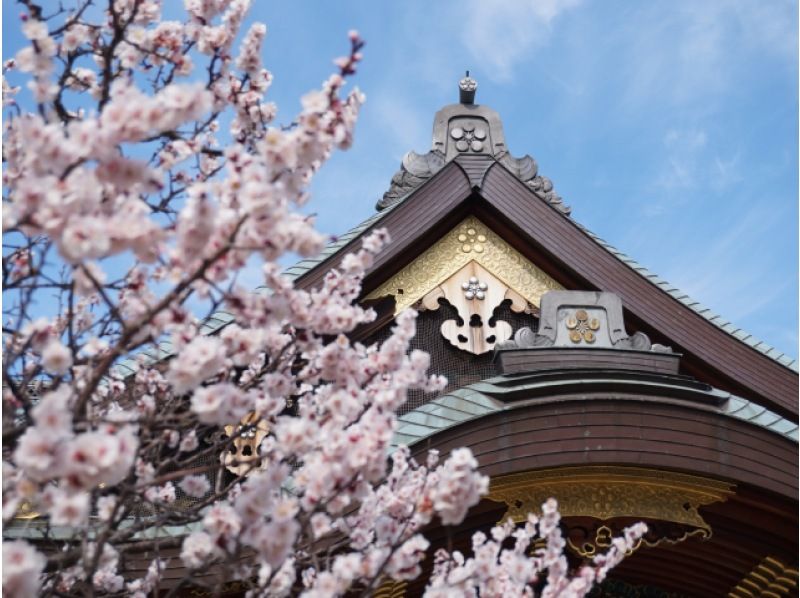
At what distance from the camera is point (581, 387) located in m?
5.75

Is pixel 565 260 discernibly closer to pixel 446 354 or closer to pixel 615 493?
pixel 446 354

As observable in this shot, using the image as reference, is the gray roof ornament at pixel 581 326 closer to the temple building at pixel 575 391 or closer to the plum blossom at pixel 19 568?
the temple building at pixel 575 391

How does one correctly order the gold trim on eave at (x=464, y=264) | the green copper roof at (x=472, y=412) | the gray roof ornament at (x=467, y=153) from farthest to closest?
the gray roof ornament at (x=467, y=153), the gold trim on eave at (x=464, y=264), the green copper roof at (x=472, y=412)

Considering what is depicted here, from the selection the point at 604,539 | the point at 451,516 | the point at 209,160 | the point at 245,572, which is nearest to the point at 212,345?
the point at 451,516

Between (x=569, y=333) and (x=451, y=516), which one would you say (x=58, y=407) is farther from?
(x=569, y=333)

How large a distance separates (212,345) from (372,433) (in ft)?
2.37

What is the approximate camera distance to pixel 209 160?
201 inches

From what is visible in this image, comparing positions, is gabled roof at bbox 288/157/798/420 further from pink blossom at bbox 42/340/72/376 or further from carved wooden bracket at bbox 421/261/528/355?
pink blossom at bbox 42/340/72/376

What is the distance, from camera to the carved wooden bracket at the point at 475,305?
762cm

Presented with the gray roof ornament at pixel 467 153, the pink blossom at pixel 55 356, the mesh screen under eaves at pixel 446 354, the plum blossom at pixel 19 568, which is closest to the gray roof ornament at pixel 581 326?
the mesh screen under eaves at pixel 446 354

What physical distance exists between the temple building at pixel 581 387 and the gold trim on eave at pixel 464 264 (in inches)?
0.5

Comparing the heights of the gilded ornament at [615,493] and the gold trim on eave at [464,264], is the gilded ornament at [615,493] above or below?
below

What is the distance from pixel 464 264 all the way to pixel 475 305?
0.41 metres

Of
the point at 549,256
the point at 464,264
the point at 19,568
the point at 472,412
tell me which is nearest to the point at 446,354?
the point at 464,264
